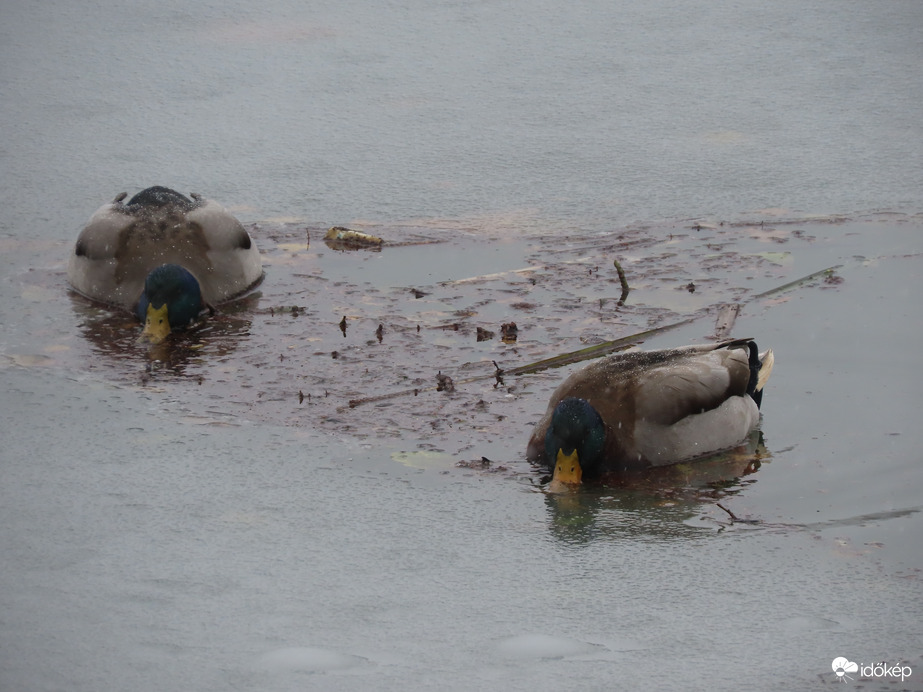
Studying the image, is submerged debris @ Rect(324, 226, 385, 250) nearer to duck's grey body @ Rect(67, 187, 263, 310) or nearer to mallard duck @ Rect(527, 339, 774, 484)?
duck's grey body @ Rect(67, 187, 263, 310)

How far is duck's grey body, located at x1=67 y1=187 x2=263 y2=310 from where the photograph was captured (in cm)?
735

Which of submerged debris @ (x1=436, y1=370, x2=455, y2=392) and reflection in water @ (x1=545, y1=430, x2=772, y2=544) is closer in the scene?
reflection in water @ (x1=545, y1=430, x2=772, y2=544)

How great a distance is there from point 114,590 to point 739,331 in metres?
3.43

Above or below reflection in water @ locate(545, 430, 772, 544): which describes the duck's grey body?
above

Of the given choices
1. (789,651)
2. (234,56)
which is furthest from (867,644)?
(234,56)

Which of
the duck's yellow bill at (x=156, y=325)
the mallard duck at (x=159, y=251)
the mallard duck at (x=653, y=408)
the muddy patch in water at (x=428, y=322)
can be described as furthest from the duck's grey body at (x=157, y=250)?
the mallard duck at (x=653, y=408)

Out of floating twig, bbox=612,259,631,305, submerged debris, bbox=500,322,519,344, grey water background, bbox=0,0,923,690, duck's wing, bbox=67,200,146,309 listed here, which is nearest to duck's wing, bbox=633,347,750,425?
grey water background, bbox=0,0,923,690

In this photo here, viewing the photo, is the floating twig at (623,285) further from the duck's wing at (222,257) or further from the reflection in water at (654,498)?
the duck's wing at (222,257)

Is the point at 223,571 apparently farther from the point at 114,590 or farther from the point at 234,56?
the point at 234,56

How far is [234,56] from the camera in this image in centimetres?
1079

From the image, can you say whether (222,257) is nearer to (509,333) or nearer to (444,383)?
(509,333)

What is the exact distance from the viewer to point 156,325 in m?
6.84

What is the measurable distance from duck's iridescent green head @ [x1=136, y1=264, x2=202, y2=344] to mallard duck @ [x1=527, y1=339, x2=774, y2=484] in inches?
86.1

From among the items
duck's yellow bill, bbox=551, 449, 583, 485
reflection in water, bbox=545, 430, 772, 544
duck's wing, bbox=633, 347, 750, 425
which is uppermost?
duck's wing, bbox=633, 347, 750, 425
